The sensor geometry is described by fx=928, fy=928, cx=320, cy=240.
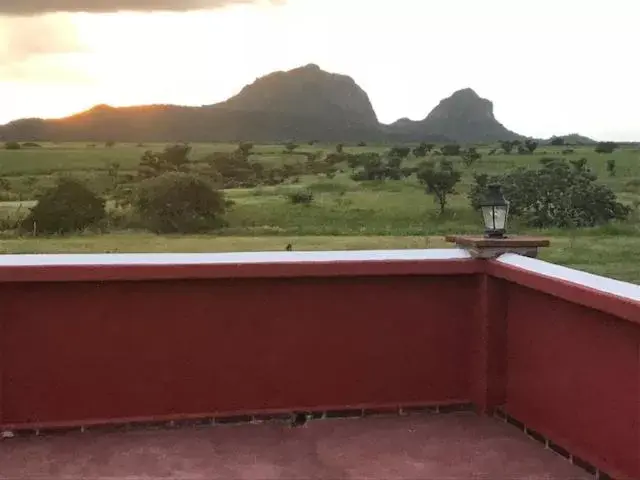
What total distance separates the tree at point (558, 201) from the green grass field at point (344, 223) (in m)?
0.68

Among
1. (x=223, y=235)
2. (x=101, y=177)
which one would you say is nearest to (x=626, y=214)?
(x=223, y=235)

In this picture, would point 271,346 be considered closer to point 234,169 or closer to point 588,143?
point 234,169

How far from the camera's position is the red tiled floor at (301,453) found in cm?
391

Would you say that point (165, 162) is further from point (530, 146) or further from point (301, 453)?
point (301, 453)

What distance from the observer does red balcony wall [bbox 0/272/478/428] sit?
435cm

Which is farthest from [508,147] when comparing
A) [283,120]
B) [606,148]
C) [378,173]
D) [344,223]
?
[344,223]

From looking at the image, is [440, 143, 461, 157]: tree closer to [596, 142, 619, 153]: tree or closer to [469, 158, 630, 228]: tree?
[596, 142, 619, 153]: tree

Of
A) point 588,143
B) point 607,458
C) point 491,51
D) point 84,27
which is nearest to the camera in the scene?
point 607,458

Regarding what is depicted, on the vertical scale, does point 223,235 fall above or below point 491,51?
below

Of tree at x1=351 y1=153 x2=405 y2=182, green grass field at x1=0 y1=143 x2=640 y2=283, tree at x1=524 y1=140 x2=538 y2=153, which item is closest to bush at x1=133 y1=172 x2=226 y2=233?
green grass field at x1=0 y1=143 x2=640 y2=283

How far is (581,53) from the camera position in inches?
1186

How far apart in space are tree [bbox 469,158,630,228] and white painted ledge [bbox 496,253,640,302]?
19.4m

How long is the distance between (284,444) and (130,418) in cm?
77

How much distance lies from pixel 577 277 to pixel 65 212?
874 inches
